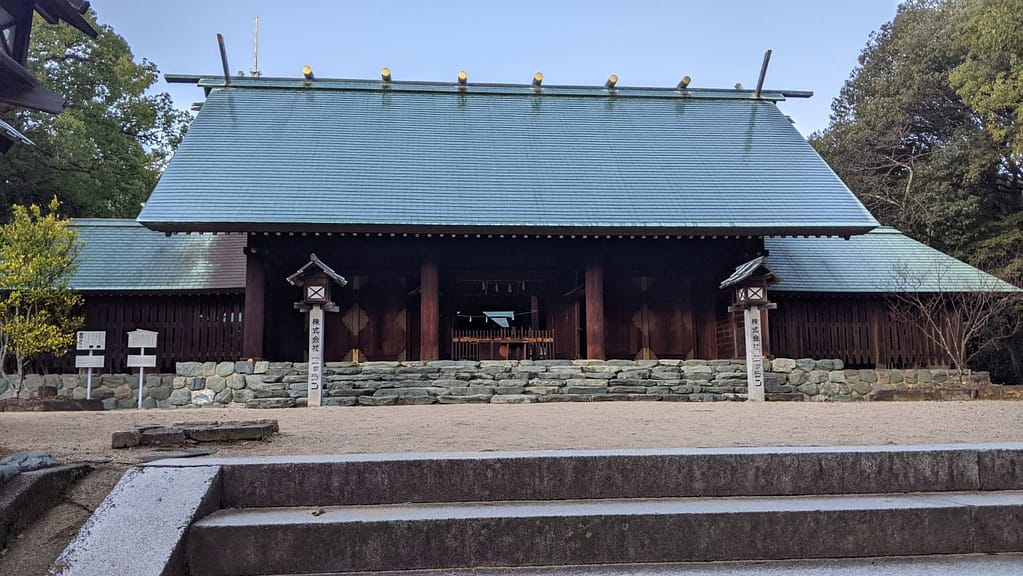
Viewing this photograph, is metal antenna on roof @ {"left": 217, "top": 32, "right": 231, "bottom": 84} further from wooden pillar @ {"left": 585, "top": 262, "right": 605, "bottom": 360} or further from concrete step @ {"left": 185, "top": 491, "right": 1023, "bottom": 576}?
concrete step @ {"left": 185, "top": 491, "right": 1023, "bottom": 576}

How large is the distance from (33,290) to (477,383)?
8551 mm

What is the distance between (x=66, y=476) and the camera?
4.02 metres

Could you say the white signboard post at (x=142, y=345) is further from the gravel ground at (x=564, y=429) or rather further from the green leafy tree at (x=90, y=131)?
the green leafy tree at (x=90, y=131)

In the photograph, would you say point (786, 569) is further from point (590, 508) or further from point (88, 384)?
point (88, 384)

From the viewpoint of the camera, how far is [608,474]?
420 cm

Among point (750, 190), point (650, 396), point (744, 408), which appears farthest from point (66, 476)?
point (750, 190)

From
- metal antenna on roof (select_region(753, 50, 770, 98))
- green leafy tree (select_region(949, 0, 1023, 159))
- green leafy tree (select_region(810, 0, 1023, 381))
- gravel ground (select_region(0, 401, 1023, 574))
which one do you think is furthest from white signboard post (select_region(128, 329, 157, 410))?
green leafy tree (select_region(949, 0, 1023, 159))

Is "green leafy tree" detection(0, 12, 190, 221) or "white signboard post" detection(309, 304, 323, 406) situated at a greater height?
"green leafy tree" detection(0, 12, 190, 221)

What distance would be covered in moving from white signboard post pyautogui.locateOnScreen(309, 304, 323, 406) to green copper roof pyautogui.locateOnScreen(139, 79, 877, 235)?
2.20m

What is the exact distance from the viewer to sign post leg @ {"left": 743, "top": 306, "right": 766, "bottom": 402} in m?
12.7

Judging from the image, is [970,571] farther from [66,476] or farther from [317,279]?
[317,279]

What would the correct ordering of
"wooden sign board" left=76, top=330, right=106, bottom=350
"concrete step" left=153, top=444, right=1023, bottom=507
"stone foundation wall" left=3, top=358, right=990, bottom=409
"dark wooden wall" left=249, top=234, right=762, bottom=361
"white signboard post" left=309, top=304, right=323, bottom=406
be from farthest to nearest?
"dark wooden wall" left=249, top=234, right=762, bottom=361 < "wooden sign board" left=76, top=330, right=106, bottom=350 < "stone foundation wall" left=3, top=358, right=990, bottom=409 < "white signboard post" left=309, top=304, right=323, bottom=406 < "concrete step" left=153, top=444, right=1023, bottom=507

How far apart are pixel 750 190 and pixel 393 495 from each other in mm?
13872

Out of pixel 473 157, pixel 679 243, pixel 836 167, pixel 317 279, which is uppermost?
pixel 836 167
